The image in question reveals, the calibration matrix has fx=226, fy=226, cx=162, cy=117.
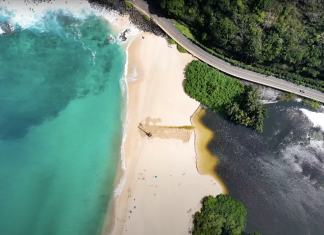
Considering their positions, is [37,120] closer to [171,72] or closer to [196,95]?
[171,72]

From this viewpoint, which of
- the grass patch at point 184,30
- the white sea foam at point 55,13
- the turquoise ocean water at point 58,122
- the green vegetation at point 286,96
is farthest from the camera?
the grass patch at point 184,30

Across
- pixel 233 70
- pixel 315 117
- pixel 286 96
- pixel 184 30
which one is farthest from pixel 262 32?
pixel 315 117

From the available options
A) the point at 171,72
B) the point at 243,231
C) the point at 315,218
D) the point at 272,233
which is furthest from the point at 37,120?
the point at 315,218

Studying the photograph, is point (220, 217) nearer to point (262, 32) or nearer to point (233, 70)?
point (233, 70)

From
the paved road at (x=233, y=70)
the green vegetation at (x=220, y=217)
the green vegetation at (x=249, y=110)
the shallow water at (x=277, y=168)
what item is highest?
the paved road at (x=233, y=70)

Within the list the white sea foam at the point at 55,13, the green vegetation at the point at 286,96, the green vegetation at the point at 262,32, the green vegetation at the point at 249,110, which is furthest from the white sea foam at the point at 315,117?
the white sea foam at the point at 55,13

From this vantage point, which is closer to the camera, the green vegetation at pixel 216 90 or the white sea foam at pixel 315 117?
the green vegetation at pixel 216 90

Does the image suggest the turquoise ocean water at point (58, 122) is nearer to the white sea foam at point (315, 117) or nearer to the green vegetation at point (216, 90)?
the green vegetation at point (216, 90)
